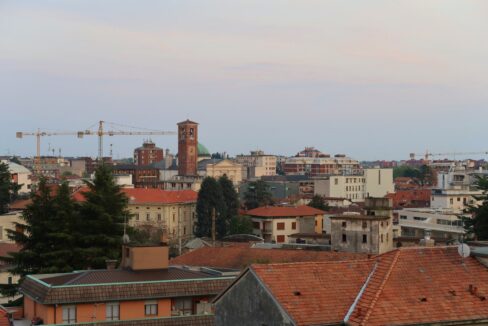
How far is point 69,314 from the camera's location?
2467cm

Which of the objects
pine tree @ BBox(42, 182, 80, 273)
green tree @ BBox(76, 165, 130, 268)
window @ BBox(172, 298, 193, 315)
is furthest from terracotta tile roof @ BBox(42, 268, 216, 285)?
green tree @ BBox(76, 165, 130, 268)

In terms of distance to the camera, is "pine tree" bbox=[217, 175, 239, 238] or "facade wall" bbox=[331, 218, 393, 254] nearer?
"facade wall" bbox=[331, 218, 393, 254]

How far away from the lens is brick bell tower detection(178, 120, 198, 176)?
145m

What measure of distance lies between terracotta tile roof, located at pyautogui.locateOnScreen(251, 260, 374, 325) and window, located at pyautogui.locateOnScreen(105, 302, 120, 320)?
27.0 ft

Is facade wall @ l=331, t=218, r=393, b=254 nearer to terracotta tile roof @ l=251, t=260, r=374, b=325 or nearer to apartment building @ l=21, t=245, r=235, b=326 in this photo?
apartment building @ l=21, t=245, r=235, b=326

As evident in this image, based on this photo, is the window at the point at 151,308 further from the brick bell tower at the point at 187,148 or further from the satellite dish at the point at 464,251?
the brick bell tower at the point at 187,148

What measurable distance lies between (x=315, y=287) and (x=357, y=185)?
103821 mm

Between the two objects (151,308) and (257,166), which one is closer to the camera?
(151,308)

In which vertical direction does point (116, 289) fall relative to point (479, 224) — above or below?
below

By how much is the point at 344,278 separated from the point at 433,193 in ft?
250

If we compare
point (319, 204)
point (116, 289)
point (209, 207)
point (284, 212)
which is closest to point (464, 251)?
point (116, 289)

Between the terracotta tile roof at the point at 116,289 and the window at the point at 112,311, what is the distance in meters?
0.28

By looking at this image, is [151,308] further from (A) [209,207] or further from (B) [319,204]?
(B) [319,204]

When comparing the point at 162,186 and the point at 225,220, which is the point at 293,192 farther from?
the point at 225,220
